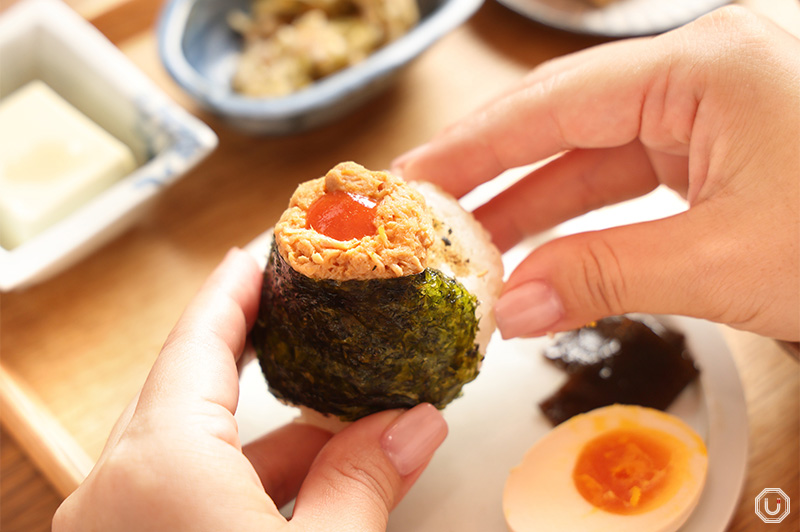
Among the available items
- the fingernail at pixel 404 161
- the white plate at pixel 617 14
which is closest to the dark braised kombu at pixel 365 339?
the fingernail at pixel 404 161

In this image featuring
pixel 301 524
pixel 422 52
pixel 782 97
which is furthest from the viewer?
pixel 422 52

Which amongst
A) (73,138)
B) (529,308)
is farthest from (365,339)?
(73,138)

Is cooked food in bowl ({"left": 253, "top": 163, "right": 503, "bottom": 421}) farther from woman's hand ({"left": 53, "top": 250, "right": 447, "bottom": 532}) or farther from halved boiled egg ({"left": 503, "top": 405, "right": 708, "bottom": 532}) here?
halved boiled egg ({"left": 503, "top": 405, "right": 708, "bottom": 532})

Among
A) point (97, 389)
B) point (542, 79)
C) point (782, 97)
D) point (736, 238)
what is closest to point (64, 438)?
point (97, 389)

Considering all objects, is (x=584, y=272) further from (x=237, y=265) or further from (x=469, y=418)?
(x=237, y=265)

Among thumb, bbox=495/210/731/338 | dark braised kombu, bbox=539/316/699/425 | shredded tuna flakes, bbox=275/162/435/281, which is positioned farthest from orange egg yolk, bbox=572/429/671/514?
shredded tuna flakes, bbox=275/162/435/281
